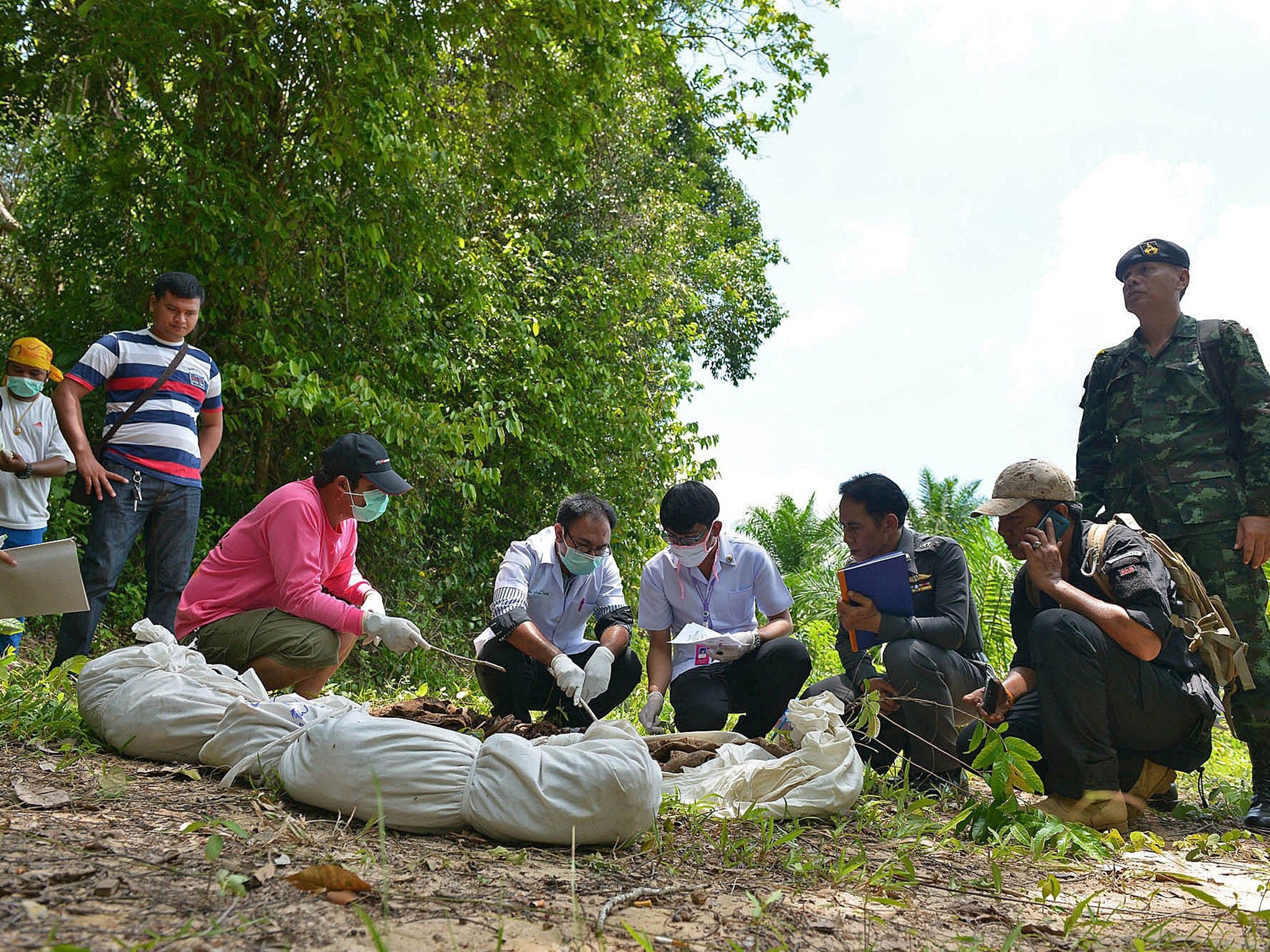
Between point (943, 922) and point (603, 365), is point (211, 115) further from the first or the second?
point (943, 922)

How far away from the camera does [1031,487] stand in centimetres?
321

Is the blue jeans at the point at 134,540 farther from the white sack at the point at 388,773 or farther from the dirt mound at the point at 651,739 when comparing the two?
the white sack at the point at 388,773

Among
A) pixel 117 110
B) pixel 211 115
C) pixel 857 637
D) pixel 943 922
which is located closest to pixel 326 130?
pixel 211 115

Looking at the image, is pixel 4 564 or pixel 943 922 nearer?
pixel 943 922

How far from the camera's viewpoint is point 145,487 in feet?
13.7

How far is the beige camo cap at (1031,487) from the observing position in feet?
10.5

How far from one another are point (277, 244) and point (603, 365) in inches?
146

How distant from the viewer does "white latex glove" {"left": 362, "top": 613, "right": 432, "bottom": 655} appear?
354 centimetres

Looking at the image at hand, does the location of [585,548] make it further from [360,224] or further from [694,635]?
[360,224]

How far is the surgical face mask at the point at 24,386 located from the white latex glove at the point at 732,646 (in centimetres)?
336

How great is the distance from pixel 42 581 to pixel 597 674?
1981 mm

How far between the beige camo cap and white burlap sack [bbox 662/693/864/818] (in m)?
0.84

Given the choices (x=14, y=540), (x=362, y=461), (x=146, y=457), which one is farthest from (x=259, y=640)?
(x=14, y=540)

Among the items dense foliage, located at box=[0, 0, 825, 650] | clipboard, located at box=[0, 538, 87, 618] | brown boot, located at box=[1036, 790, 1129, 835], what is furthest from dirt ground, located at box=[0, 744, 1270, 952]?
dense foliage, located at box=[0, 0, 825, 650]
